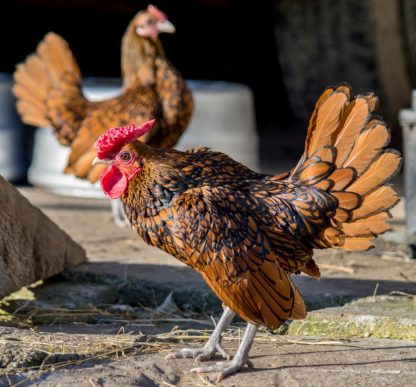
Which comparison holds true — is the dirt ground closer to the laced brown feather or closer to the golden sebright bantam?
the laced brown feather

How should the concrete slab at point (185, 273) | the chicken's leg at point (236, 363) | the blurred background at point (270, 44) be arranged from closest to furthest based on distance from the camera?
the chicken's leg at point (236, 363)
the concrete slab at point (185, 273)
the blurred background at point (270, 44)

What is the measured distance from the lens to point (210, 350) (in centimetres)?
376

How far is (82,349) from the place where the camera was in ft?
12.2

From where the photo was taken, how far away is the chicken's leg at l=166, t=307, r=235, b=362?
372 cm

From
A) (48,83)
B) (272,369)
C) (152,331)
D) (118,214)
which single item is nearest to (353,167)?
(272,369)

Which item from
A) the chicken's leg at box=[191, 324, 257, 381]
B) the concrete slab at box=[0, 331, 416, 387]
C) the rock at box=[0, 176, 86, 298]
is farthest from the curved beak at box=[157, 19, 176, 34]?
the chicken's leg at box=[191, 324, 257, 381]

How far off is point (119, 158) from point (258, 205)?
53cm

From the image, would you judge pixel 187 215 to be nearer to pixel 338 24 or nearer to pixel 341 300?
pixel 341 300

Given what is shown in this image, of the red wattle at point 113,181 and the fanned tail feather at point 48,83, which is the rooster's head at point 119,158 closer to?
the red wattle at point 113,181

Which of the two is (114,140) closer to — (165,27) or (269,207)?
(269,207)

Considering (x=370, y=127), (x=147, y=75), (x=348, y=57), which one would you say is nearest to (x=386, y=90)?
(x=348, y=57)

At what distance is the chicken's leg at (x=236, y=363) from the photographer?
3564 mm

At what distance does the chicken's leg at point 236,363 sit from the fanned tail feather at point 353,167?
44 cm

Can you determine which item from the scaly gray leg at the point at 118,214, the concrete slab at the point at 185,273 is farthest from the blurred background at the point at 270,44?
the concrete slab at the point at 185,273
